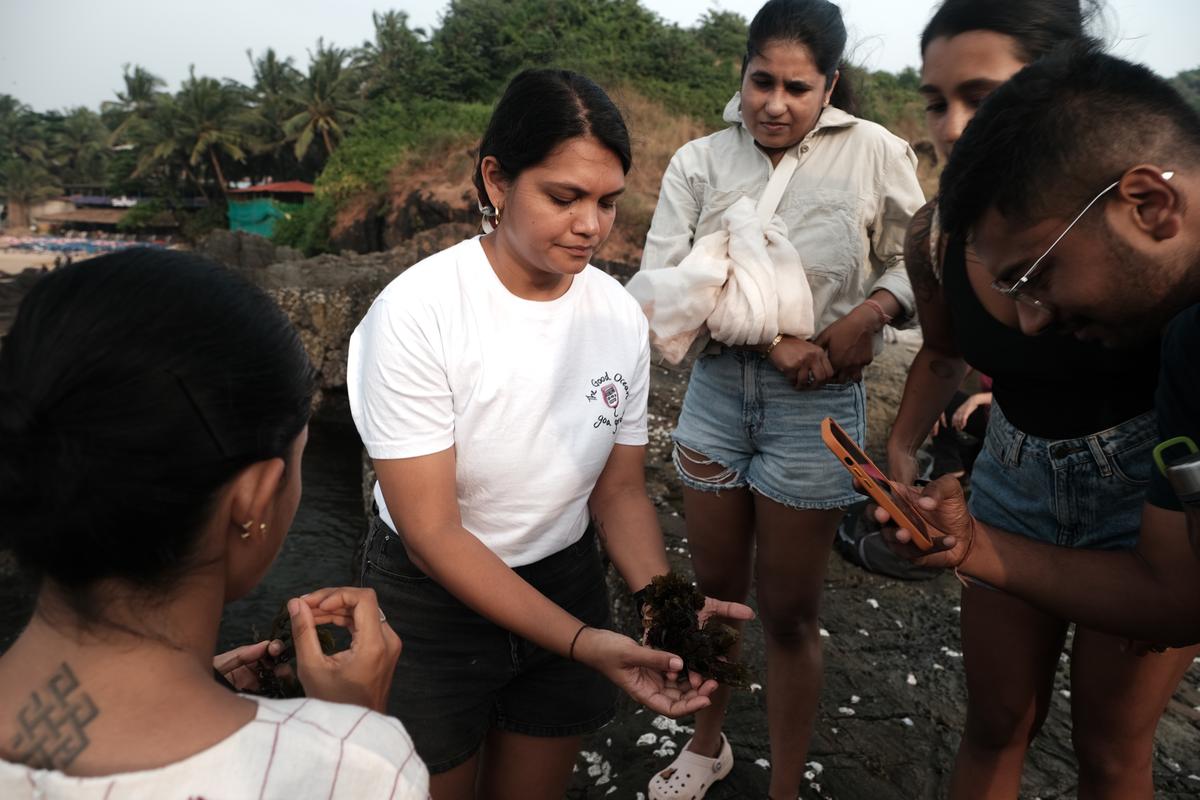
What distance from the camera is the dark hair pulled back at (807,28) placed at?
8.70 ft

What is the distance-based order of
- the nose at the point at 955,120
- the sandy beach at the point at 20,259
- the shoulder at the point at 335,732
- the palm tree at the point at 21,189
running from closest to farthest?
the shoulder at the point at 335,732
the nose at the point at 955,120
the sandy beach at the point at 20,259
the palm tree at the point at 21,189

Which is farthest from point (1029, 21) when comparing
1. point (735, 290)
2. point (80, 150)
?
point (80, 150)

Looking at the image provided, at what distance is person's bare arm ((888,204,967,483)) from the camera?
2.35 metres

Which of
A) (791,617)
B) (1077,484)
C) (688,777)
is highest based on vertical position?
(1077,484)

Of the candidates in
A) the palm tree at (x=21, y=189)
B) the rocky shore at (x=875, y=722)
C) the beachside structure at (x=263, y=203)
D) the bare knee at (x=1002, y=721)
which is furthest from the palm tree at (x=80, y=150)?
the bare knee at (x=1002, y=721)

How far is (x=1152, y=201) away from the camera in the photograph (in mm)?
1531

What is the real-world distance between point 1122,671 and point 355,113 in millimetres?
38994


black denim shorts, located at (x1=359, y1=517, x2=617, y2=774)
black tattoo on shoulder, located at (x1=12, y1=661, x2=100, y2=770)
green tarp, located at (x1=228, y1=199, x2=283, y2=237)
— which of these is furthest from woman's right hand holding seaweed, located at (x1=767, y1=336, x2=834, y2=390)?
green tarp, located at (x1=228, y1=199, x2=283, y2=237)

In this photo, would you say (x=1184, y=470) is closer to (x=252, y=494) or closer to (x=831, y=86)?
(x=252, y=494)

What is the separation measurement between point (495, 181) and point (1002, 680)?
184 cm

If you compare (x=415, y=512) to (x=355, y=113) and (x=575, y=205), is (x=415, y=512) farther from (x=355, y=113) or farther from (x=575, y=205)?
(x=355, y=113)

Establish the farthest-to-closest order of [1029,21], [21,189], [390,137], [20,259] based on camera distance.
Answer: [21,189]
[20,259]
[390,137]
[1029,21]

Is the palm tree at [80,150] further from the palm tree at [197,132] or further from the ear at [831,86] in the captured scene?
the ear at [831,86]

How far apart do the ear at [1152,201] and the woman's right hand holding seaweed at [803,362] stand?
1034 millimetres
